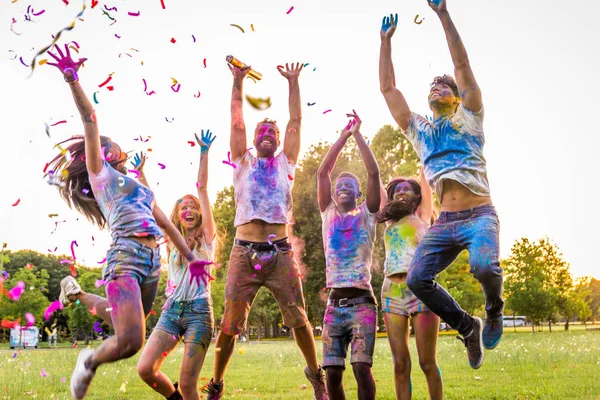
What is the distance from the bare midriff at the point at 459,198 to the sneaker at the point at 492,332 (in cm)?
106

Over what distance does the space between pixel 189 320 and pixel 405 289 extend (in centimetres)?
225

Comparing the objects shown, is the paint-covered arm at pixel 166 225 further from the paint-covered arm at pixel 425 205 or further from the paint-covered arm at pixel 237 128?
the paint-covered arm at pixel 425 205

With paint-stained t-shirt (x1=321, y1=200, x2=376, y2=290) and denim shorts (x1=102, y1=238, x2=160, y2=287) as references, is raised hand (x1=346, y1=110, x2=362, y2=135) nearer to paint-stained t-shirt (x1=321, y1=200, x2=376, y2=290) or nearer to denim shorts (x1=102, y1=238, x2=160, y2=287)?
paint-stained t-shirt (x1=321, y1=200, x2=376, y2=290)

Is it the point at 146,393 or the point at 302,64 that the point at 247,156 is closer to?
the point at 302,64

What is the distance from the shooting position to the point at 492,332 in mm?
5707

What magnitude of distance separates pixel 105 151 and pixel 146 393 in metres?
5.00

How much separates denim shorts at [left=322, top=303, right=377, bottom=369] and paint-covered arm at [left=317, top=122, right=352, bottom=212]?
122 cm

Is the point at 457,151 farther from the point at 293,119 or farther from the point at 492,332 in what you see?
the point at 293,119

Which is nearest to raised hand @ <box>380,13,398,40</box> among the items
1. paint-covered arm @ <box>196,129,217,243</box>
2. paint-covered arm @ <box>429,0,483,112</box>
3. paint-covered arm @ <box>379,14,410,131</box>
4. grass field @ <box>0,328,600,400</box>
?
paint-covered arm @ <box>379,14,410,131</box>

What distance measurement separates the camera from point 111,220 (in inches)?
220

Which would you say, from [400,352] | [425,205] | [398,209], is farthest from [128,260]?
[425,205]

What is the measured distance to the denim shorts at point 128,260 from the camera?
5410 millimetres

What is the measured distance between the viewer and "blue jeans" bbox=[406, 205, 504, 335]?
17.6 ft

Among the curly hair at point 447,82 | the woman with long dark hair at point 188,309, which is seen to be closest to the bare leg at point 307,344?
the woman with long dark hair at point 188,309
